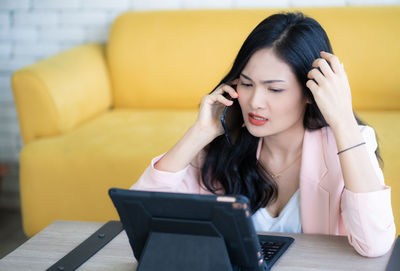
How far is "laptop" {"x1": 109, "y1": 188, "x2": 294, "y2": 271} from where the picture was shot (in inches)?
39.8

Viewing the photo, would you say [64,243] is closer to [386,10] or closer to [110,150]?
[110,150]

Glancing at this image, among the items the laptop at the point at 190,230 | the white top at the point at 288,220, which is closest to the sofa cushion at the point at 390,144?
the white top at the point at 288,220

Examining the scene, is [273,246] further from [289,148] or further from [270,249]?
[289,148]

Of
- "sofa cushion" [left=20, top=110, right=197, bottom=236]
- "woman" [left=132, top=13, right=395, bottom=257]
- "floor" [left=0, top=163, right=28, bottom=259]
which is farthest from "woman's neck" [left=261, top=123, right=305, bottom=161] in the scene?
"floor" [left=0, top=163, right=28, bottom=259]

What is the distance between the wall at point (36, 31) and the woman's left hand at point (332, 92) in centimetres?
197

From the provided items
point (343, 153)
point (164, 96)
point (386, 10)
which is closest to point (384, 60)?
point (386, 10)

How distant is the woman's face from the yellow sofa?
777 mm

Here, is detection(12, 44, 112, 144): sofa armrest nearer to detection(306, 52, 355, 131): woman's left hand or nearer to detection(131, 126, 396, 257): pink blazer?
detection(131, 126, 396, 257): pink blazer

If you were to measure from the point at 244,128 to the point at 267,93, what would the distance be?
21 cm

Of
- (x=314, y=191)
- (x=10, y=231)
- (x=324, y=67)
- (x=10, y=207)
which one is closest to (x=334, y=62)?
(x=324, y=67)

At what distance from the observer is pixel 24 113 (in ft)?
8.52

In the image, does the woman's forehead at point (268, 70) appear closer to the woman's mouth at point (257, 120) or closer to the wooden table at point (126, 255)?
the woman's mouth at point (257, 120)

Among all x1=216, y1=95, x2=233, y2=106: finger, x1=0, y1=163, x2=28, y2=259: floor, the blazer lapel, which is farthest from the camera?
x1=0, y1=163, x2=28, y2=259: floor

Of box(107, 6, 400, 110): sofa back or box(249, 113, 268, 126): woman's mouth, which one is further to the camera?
box(107, 6, 400, 110): sofa back
